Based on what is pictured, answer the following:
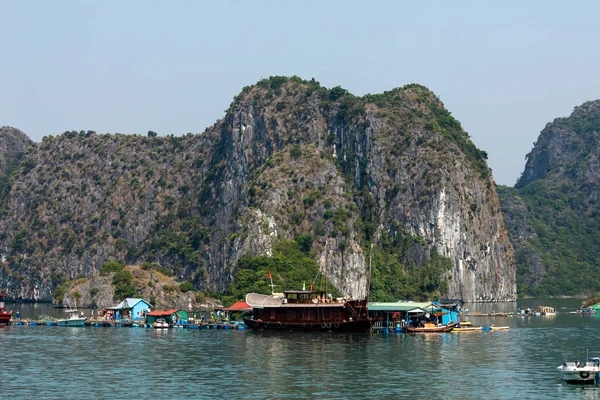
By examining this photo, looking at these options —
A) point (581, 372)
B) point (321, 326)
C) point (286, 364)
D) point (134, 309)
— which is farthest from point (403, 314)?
point (581, 372)

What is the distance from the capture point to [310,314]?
139 metres

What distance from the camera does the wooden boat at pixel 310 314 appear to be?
137 m

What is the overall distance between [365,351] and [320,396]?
33.4 metres

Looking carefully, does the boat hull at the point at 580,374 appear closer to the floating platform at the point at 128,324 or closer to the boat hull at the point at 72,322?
the floating platform at the point at 128,324

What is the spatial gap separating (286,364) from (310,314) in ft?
131

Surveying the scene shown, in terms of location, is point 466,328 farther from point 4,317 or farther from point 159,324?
point 4,317

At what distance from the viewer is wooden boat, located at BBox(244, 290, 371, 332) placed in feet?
451

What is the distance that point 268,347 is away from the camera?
117 m

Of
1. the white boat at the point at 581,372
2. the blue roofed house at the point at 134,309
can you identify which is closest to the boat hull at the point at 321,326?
the blue roofed house at the point at 134,309

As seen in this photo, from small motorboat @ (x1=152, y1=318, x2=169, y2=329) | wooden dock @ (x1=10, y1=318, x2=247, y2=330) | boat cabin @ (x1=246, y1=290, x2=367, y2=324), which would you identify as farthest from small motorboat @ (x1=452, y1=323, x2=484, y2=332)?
small motorboat @ (x1=152, y1=318, x2=169, y2=329)

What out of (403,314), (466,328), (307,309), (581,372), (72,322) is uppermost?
(307,309)

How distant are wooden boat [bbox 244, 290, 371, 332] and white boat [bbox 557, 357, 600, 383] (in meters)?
52.2

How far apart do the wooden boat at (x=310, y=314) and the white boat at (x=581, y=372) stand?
52207 mm

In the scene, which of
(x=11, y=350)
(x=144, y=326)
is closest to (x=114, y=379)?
(x=11, y=350)
